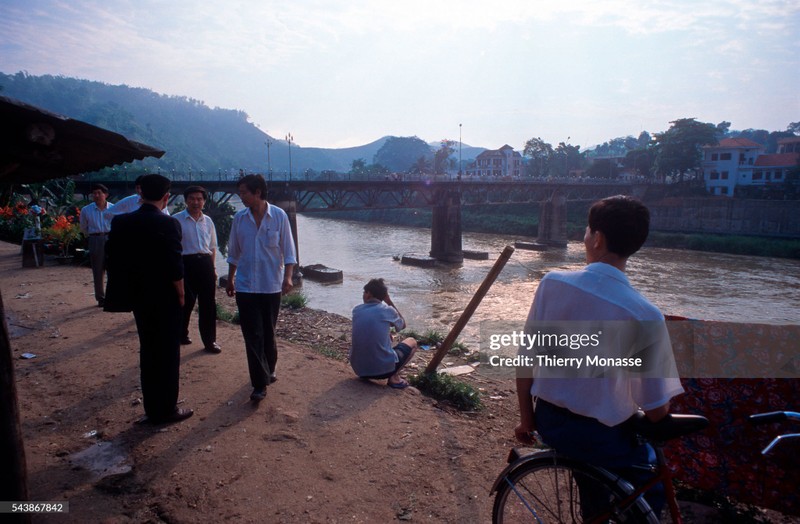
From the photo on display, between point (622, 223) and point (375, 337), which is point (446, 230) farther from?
point (622, 223)

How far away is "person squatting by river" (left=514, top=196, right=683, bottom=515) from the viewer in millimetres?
1829

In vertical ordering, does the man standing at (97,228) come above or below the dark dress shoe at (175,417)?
above

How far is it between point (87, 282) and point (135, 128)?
404 ft

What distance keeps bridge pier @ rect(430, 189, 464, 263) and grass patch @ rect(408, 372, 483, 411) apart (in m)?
27.5

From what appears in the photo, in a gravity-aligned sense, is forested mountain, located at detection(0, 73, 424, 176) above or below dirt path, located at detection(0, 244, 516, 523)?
above

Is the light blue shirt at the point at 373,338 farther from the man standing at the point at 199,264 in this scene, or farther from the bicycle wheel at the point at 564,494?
the bicycle wheel at the point at 564,494

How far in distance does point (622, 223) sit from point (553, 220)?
44.8 metres

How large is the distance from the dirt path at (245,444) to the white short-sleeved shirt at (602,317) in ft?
5.22

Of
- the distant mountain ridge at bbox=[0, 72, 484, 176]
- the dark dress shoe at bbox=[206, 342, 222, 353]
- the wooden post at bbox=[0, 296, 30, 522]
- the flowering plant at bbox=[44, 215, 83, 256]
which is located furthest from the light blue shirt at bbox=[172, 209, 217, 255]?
the distant mountain ridge at bbox=[0, 72, 484, 176]

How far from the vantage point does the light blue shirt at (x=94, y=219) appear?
24.0ft

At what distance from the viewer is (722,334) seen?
308 cm

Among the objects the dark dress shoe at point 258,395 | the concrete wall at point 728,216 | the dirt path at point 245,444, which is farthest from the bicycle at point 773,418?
the concrete wall at point 728,216

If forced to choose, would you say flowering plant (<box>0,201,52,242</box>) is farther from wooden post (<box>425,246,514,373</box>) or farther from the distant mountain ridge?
the distant mountain ridge

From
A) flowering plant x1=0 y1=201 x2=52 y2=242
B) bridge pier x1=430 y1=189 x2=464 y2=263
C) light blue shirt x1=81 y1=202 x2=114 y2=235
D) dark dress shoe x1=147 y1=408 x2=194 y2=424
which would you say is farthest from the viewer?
bridge pier x1=430 y1=189 x2=464 y2=263
